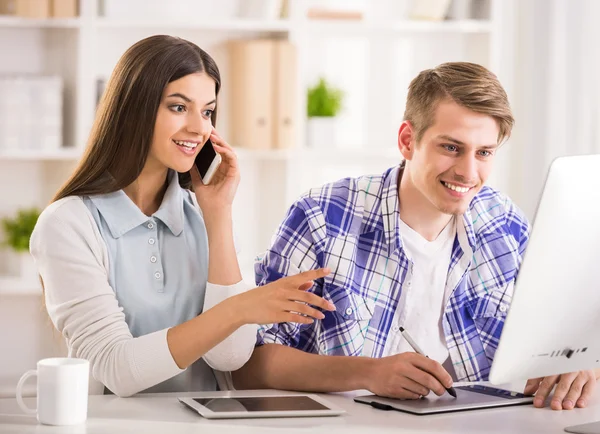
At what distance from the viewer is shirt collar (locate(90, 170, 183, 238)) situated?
1876 millimetres

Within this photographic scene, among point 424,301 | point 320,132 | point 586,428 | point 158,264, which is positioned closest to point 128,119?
point 158,264

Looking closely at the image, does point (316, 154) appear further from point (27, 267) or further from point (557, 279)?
point (557, 279)

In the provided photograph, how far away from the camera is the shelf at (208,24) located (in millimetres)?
3434

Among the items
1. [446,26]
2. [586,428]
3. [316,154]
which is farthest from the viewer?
[446,26]

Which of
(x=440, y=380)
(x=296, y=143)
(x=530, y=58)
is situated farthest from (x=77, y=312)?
(x=530, y=58)

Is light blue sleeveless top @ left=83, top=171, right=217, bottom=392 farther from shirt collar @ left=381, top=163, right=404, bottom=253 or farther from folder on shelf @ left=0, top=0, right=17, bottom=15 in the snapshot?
folder on shelf @ left=0, top=0, right=17, bottom=15

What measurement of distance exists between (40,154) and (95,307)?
70.8 inches

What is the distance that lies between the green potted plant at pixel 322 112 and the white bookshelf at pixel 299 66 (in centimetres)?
5

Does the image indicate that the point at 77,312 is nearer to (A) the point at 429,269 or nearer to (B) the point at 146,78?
(B) the point at 146,78

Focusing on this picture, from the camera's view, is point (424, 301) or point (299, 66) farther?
point (299, 66)

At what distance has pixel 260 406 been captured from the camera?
1627 mm

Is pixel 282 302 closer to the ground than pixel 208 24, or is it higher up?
closer to the ground

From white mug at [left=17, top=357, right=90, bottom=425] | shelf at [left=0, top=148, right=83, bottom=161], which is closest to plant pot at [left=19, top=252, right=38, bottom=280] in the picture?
shelf at [left=0, top=148, right=83, bottom=161]

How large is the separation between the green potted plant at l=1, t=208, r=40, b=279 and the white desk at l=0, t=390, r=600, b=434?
1.82 m
